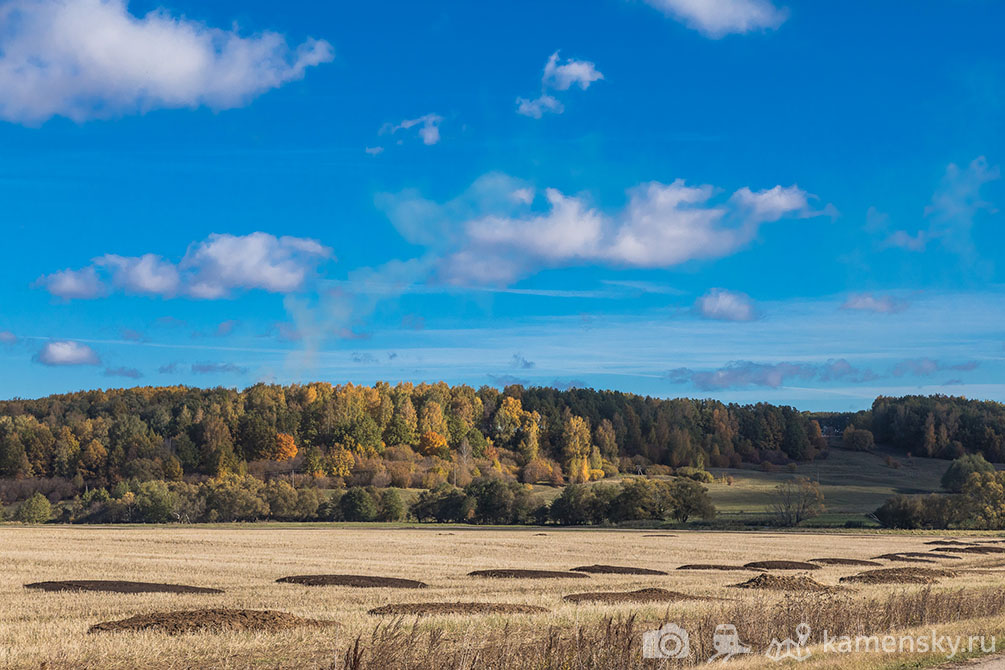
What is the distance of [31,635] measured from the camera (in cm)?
1748

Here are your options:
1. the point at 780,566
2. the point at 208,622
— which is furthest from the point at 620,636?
the point at 780,566

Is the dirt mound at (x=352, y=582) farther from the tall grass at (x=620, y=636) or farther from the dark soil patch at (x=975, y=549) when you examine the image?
the dark soil patch at (x=975, y=549)

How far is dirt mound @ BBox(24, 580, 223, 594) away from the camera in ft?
91.0

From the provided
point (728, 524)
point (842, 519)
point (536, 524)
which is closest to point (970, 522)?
point (842, 519)

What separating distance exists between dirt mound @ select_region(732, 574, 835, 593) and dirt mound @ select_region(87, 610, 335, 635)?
1793 centimetres

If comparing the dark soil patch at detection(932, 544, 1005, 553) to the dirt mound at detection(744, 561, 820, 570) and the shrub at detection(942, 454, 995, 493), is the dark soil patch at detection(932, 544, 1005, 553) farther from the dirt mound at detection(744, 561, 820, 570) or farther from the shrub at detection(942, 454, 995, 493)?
the shrub at detection(942, 454, 995, 493)

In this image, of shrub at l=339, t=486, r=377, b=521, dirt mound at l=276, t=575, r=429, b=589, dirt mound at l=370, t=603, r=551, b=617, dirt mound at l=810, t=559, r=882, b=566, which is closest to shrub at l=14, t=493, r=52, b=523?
shrub at l=339, t=486, r=377, b=521

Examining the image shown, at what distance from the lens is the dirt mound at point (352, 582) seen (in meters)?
31.5

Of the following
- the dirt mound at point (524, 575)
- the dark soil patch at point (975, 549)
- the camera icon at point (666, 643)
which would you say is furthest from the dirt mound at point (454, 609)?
the dark soil patch at point (975, 549)

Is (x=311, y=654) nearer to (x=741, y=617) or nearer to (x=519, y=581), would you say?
(x=741, y=617)

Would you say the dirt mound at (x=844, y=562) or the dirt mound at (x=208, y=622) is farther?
the dirt mound at (x=844, y=562)

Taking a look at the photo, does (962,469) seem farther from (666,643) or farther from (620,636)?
(620,636)

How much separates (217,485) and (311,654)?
432 feet

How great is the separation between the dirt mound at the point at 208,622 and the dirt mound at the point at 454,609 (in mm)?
2907
